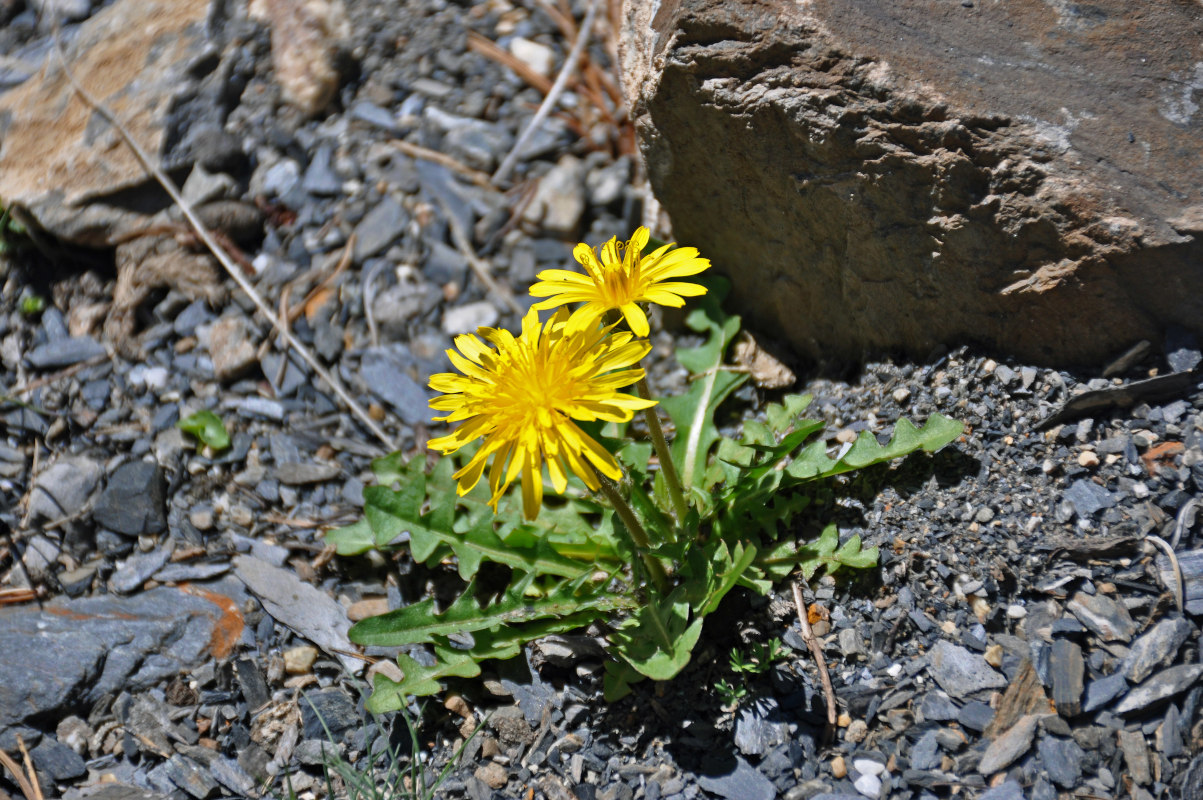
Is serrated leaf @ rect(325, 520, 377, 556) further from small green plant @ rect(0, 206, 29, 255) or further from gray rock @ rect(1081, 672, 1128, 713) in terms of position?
gray rock @ rect(1081, 672, 1128, 713)

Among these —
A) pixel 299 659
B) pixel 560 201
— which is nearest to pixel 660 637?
pixel 299 659

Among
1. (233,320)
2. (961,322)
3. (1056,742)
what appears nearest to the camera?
(1056,742)

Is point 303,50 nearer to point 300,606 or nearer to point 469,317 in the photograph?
point 469,317

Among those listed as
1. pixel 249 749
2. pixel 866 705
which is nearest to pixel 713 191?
pixel 866 705

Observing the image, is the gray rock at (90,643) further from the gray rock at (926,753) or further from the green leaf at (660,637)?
the gray rock at (926,753)

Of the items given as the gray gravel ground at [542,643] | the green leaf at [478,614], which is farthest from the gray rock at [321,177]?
the green leaf at [478,614]

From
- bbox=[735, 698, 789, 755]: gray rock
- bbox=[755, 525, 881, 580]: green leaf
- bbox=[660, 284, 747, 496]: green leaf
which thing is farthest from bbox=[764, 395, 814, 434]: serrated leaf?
bbox=[735, 698, 789, 755]: gray rock

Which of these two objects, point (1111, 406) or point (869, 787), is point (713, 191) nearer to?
point (1111, 406)
